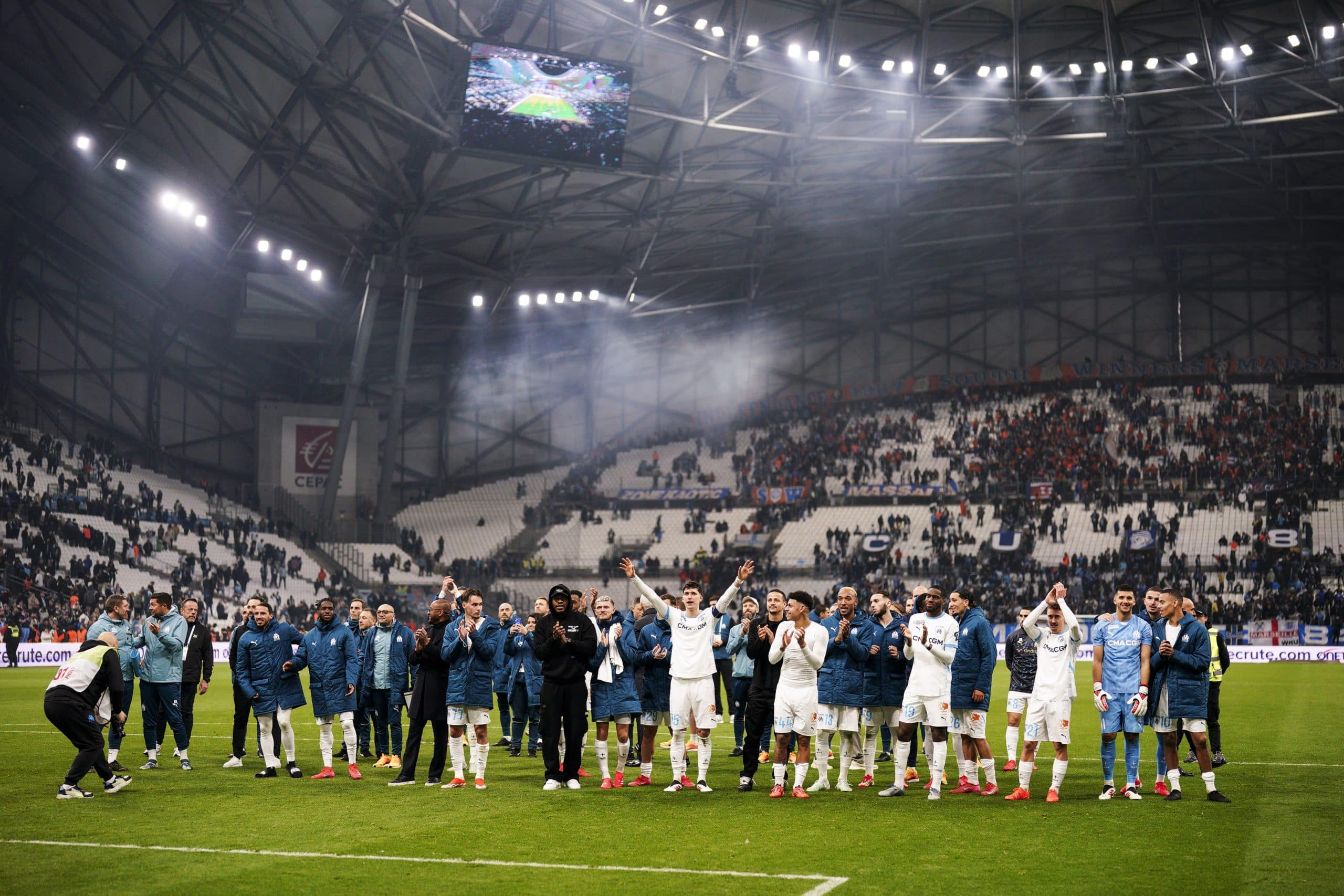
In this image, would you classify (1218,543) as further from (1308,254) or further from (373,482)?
(373,482)

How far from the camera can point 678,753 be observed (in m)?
13.9

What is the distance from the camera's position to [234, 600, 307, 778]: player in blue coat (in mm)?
A: 15375

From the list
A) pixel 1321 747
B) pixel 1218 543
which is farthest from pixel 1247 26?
pixel 1321 747

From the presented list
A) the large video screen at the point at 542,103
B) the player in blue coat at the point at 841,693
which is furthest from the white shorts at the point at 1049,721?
the large video screen at the point at 542,103

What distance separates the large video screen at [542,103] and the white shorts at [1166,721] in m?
30.8

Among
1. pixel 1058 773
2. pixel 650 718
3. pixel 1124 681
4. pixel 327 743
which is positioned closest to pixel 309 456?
pixel 327 743

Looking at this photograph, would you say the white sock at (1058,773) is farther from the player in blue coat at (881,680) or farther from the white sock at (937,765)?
the player in blue coat at (881,680)

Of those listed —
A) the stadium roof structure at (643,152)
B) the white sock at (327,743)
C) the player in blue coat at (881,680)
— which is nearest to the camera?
the player in blue coat at (881,680)

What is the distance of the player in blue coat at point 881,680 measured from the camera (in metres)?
14.1

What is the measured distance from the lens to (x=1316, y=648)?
40469mm

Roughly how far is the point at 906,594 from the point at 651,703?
115ft

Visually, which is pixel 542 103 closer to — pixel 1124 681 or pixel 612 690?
pixel 612 690

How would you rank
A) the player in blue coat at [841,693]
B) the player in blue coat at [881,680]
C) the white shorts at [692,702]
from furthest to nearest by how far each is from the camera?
1. the player in blue coat at [881,680]
2. the player in blue coat at [841,693]
3. the white shorts at [692,702]

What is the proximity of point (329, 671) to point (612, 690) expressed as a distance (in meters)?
3.48
